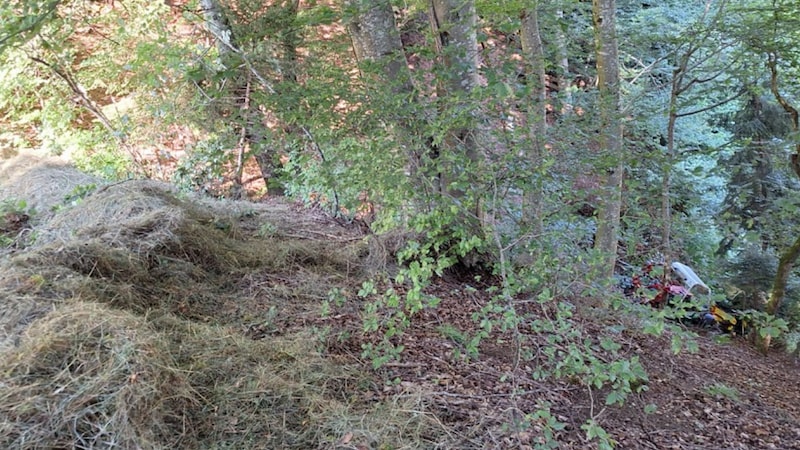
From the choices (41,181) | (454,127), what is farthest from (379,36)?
(41,181)

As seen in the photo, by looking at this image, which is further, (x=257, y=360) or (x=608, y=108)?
(x=608, y=108)

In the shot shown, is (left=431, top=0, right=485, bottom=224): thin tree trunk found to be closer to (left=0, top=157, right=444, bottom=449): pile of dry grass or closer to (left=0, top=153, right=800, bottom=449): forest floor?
(left=0, top=153, right=800, bottom=449): forest floor

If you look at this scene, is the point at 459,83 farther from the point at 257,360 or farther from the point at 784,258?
the point at 784,258

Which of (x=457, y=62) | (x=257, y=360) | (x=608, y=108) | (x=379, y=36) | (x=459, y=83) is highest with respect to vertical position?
(x=379, y=36)

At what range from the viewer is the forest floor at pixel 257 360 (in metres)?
1.89

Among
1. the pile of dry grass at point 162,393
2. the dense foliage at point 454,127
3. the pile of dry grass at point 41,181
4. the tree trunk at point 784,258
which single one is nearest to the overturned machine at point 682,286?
the dense foliage at point 454,127

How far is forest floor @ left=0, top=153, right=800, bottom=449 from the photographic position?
189 cm

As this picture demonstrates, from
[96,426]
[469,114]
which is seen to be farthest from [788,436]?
[96,426]

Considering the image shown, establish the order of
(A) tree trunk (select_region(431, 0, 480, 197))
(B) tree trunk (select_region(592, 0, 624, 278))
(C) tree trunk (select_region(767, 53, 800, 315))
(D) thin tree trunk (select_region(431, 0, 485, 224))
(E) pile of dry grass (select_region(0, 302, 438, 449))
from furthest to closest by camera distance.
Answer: (C) tree trunk (select_region(767, 53, 800, 315)), (B) tree trunk (select_region(592, 0, 624, 278)), (A) tree trunk (select_region(431, 0, 480, 197)), (D) thin tree trunk (select_region(431, 0, 485, 224)), (E) pile of dry grass (select_region(0, 302, 438, 449))

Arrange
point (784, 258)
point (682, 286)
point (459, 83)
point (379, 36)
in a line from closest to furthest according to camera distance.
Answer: point (459, 83), point (379, 36), point (784, 258), point (682, 286)

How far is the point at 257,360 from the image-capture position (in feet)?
7.96

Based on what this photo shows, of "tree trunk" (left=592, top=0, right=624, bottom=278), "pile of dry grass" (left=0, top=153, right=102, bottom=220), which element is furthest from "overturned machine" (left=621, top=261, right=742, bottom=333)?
"pile of dry grass" (left=0, top=153, right=102, bottom=220)

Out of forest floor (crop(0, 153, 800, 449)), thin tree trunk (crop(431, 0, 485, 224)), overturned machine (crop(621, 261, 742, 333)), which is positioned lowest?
overturned machine (crop(621, 261, 742, 333))

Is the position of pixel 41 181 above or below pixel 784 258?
above
